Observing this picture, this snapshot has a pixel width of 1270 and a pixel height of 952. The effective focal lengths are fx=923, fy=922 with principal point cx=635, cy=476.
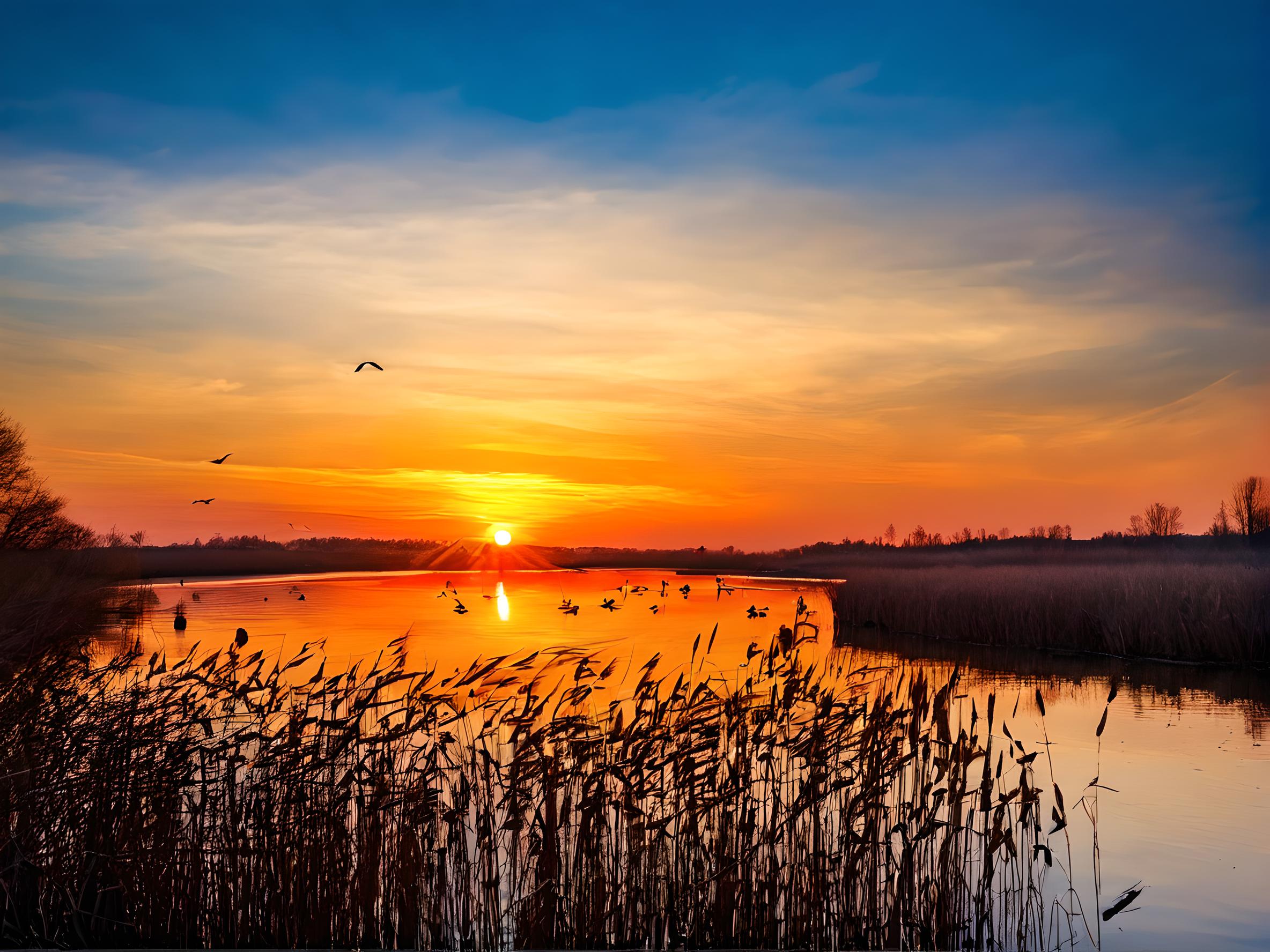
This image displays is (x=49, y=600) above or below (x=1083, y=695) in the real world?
above

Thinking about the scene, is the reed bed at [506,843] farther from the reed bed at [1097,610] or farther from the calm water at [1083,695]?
the reed bed at [1097,610]

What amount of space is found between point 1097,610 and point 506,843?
23.2m

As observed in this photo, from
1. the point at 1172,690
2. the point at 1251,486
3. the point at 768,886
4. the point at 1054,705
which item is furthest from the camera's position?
the point at 1251,486

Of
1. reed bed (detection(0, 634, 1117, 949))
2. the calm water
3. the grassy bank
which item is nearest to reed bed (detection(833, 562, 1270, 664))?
the calm water

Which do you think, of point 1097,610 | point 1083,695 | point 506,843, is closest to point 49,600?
point 506,843

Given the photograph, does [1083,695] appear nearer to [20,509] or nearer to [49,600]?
[49,600]

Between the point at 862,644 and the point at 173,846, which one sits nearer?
the point at 173,846

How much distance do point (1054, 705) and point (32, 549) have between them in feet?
119

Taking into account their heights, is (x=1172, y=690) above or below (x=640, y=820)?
below

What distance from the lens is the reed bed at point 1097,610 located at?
2306cm

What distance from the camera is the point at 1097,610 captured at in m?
26.2

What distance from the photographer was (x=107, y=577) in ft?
119

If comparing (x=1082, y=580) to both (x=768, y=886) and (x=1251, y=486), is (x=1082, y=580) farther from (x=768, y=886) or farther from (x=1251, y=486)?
(x=1251, y=486)

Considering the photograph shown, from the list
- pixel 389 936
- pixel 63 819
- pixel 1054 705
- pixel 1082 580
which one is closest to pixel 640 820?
pixel 389 936
